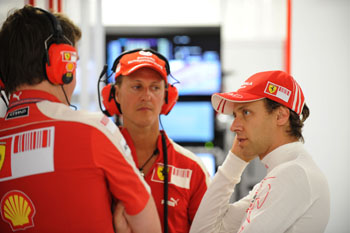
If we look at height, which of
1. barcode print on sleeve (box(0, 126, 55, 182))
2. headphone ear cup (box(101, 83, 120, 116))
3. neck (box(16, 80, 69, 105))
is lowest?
barcode print on sleeve (box(0, 126, 55, 182))

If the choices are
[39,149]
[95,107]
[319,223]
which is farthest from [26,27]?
[95,107]

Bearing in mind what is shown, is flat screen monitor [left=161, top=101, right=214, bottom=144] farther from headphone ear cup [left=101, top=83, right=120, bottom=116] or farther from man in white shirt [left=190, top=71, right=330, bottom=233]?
man in white shirt [left=190, top=71, right=330, bottom=233]

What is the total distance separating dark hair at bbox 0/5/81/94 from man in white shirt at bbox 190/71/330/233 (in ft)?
2.66

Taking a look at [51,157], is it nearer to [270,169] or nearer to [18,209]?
[18,209]

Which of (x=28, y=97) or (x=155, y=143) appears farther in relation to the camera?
(x=155, y=143)

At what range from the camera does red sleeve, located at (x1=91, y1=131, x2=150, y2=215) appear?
120 centimetres

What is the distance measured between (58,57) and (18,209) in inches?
19.4

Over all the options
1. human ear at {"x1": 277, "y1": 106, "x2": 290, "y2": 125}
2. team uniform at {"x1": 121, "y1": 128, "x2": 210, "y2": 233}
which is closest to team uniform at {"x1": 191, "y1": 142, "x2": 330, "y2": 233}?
human ear at {"x1": 277, "y1": 106, "x2": 290, "y2": 125}

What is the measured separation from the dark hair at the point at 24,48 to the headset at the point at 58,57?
15mm

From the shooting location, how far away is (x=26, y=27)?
4.21 feet

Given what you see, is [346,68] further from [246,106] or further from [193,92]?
[246,106]

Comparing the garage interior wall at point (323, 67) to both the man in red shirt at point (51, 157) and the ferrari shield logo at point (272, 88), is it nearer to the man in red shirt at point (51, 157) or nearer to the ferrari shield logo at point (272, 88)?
the ferrari shield logo at point (272, 88)

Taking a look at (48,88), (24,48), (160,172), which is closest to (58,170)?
(48,88)

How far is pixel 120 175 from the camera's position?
123 centimetres
